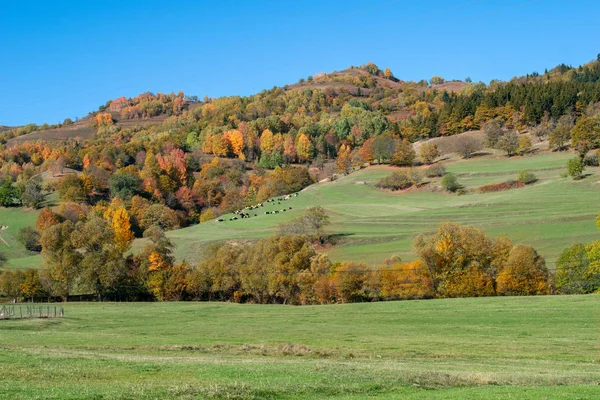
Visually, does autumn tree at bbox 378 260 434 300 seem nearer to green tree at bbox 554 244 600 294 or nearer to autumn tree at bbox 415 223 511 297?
autumn tree at bbox 415 223 511 297

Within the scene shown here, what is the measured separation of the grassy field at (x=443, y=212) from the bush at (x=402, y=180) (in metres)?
2.93

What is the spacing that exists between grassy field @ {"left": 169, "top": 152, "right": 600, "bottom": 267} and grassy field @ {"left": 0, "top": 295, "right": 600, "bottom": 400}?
113ft

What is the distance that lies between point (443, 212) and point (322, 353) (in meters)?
97.4

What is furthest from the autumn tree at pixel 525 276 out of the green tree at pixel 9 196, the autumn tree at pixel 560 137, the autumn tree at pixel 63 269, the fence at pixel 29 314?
the green tree at pixel 9 196

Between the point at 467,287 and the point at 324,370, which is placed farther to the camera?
the point at 467,287

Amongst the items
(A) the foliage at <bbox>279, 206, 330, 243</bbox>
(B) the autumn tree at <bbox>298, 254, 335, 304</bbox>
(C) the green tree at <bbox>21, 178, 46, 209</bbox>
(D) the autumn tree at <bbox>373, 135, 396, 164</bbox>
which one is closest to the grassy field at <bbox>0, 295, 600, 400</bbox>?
(B) the autumn tree at <bbox>298, 254, 335, 304</bbox>

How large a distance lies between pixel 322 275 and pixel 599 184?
6763cm

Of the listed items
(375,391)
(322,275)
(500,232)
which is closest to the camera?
(375,391)

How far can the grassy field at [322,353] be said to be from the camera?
66.6 feet

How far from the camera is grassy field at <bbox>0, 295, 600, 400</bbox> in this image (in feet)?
66.6

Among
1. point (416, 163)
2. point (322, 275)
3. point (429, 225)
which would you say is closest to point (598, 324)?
point (322, 275)

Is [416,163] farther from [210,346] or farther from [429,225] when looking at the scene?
[210,346]

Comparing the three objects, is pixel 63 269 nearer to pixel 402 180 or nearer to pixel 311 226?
pixel 311 226

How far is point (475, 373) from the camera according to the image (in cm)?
2489
